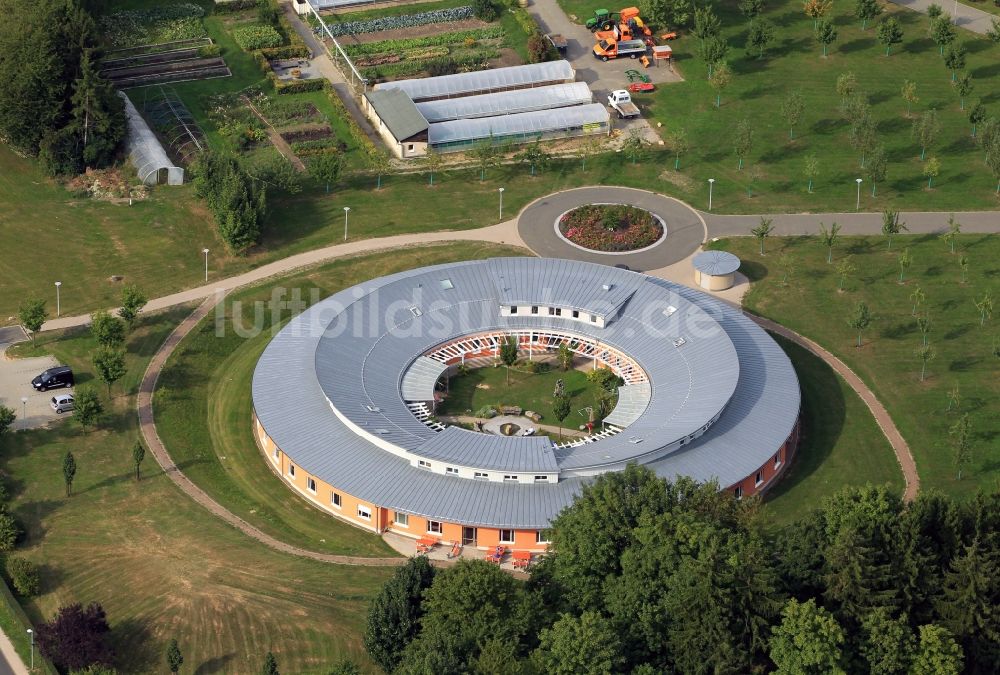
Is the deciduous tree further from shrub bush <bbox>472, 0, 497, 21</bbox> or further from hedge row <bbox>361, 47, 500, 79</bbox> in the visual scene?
shrub bush <bbox>472, 0, 497, 21</bbox>

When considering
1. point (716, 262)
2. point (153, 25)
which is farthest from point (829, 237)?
point (153, 25)

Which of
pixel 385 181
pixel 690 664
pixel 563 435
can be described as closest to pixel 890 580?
pixel 690 664

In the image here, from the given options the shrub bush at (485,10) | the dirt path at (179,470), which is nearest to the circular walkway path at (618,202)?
the dirt path at (179,470)

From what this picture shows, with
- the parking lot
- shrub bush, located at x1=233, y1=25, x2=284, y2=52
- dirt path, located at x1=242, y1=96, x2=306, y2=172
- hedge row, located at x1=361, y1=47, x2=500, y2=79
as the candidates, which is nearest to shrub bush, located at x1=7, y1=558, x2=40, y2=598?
the parking lot

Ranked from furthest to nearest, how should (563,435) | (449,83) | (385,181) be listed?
1. (449,83)
2. (385,181)
3. (563,435)

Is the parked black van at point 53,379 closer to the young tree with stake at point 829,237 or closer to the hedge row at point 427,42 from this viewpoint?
the hedge row at point 427,42

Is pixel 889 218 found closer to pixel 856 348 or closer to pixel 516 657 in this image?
pixel 856 348
